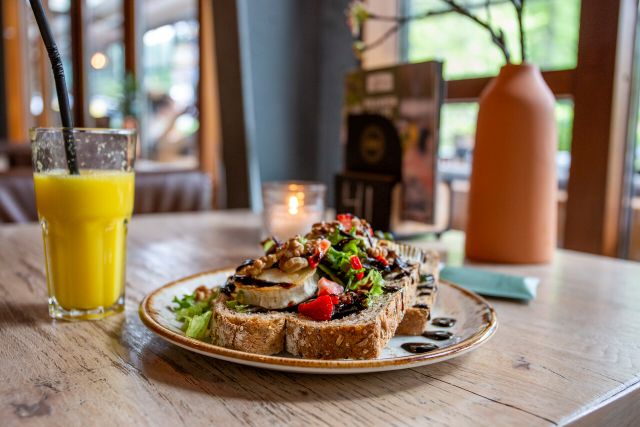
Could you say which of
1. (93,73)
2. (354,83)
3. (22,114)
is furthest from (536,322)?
(22,114)

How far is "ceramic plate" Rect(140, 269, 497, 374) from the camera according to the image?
2.04 feet

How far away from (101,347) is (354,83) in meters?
1.35

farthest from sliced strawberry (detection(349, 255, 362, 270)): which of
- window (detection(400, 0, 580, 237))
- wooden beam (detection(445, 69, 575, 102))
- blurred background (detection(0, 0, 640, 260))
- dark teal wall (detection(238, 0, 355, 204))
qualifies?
dark teal wall (detection(238, 0, 355, 204))

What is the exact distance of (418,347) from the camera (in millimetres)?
747

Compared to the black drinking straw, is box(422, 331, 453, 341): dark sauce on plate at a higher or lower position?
lower

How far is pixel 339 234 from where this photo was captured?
84 cm

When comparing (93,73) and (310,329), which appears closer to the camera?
(310,329)

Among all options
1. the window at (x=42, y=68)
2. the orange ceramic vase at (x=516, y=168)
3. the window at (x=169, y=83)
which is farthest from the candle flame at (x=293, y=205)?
the window at (x=42, y=68)

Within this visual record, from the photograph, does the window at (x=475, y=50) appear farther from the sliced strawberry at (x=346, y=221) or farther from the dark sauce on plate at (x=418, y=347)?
the dark sauce on plate at (x=418, y=347)

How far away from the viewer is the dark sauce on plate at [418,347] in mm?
736

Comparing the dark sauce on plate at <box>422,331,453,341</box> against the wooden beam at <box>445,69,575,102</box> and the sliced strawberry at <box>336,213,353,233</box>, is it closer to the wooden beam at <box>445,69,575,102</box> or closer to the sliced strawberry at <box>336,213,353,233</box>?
the sliced strawberry at <box>336,213,353,233</box>

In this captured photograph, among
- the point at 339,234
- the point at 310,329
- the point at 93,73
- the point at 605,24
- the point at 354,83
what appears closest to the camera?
the point at 310,329

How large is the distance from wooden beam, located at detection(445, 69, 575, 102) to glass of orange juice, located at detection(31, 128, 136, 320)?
1475mm

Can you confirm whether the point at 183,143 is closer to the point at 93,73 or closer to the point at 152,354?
the point at 93,73
